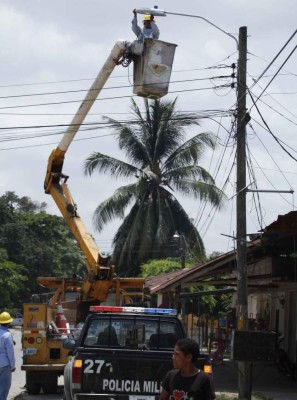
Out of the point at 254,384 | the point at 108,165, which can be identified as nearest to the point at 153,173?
the point at 108,165

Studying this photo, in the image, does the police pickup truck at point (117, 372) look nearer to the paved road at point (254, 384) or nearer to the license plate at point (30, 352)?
the license plate at point (30, 352)

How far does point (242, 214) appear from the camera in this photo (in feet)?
62.5

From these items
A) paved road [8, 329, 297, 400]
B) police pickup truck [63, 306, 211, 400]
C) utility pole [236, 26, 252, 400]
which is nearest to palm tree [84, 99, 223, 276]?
paved road [8, 329, 297, 400]

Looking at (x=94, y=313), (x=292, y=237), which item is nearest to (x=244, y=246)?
(x=292, y=237)

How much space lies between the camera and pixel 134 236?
133 ft

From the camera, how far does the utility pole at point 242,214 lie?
60.7ft

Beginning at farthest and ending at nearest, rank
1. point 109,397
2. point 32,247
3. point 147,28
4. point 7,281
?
1. point 32,247
2. point 7,281
3. point 147,28
4. point 109,397

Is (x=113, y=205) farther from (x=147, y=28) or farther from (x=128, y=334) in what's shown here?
(x=128, y=334)

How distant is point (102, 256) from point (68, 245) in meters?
63.3

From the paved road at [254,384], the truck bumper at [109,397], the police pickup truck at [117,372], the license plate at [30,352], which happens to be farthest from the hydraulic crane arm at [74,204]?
the truck bumper at [109,397]

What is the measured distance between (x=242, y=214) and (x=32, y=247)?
194 feet

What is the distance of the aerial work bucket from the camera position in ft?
60.5

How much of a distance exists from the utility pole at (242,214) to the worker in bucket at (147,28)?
2.00 m

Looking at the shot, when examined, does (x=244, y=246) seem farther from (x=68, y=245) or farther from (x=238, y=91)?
(x=68, y=245)
